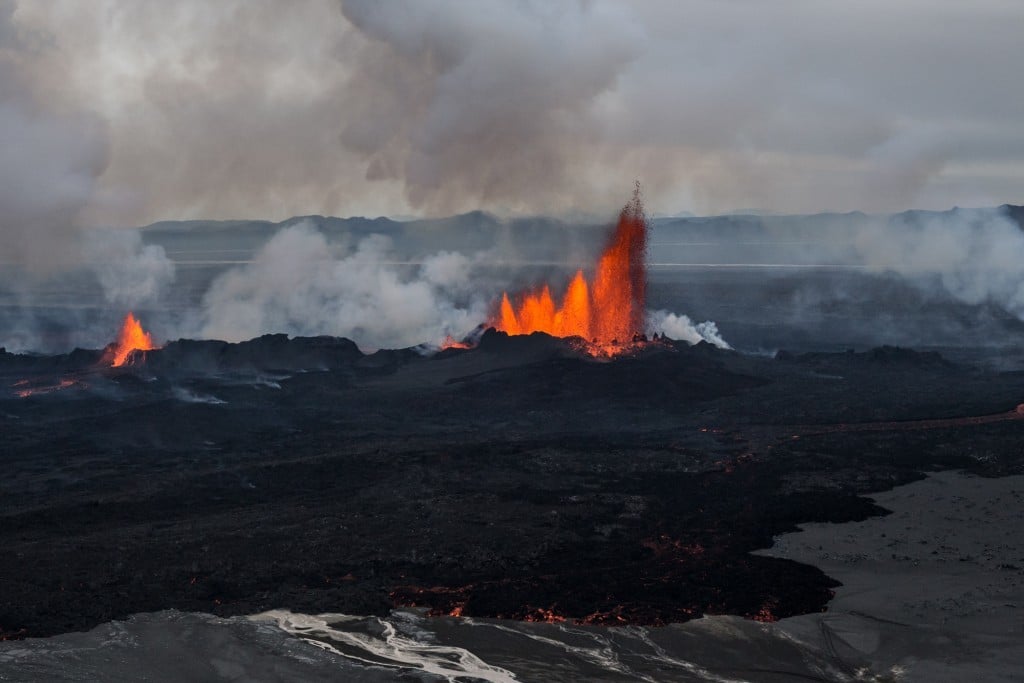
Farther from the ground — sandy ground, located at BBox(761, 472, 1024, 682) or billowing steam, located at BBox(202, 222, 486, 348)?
billowing steam, located at BBox(202, 222, 486, 348)

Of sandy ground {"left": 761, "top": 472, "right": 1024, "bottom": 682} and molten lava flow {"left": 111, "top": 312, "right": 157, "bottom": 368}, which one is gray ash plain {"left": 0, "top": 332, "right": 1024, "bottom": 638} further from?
molten lava flow {"left": 111, "top": 312, "right": 157, "bottom": 368}

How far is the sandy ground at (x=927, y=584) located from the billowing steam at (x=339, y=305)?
65.2 meters

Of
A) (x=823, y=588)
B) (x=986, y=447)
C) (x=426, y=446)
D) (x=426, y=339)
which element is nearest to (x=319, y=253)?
(x=426, y=339)

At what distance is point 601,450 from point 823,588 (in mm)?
20932

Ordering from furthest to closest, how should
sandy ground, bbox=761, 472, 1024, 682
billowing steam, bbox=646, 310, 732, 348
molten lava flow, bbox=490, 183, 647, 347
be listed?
billowing steam, bbox=646, 310, 732, 348
molten lava flow, bbox=490, 183, 647, 347
sandy ground, bbox=761, 472, 1024, 682

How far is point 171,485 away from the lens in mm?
44750

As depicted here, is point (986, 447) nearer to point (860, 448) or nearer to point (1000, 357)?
point (860, 448)

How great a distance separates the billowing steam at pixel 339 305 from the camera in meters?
111

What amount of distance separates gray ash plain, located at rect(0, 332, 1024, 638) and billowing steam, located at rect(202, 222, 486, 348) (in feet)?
81.9

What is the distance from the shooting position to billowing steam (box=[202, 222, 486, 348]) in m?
111

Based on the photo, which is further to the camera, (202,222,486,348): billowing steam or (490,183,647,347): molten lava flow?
(202,222,486,348): billowing steam

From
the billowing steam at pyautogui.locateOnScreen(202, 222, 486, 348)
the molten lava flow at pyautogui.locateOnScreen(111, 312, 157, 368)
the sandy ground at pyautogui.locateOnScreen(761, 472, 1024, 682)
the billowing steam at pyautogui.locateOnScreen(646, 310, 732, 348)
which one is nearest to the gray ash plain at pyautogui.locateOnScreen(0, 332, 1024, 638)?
the sandy ground at pyautogui.locateOnScreen(761, 472, 1024, 682)

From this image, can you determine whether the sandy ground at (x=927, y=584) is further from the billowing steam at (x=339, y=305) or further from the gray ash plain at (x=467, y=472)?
the billowing steam at (x=339, y=305)

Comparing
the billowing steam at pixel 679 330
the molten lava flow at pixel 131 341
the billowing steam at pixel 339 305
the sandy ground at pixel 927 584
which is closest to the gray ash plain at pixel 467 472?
the sandy ground at pixel 927 584
